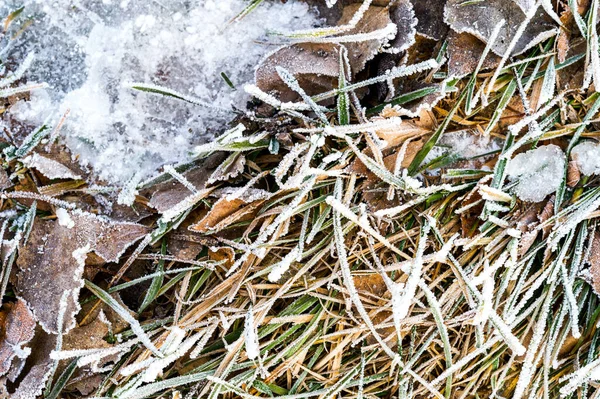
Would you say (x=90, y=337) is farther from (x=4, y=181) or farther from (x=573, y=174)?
(x=573, y=174)

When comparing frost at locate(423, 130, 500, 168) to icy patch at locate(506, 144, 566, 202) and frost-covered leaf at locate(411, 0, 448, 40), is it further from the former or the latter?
frost-covered leaf at locate(411, 0, 448, 40)

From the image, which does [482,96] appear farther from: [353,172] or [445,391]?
[445,391]

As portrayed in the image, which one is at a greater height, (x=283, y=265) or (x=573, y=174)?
(x=573, y=174)

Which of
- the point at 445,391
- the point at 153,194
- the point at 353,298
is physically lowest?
the point at 445,391

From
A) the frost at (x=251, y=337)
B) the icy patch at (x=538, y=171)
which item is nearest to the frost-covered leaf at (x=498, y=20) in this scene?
the icy patch at (x=538, y=171)

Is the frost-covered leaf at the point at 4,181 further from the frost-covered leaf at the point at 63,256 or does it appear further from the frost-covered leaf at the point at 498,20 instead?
the frost-covered leaf at the point at 498,20

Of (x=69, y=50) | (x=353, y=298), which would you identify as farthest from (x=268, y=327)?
(x=69, y=50)

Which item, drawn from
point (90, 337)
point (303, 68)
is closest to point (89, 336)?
point (90, 337)
